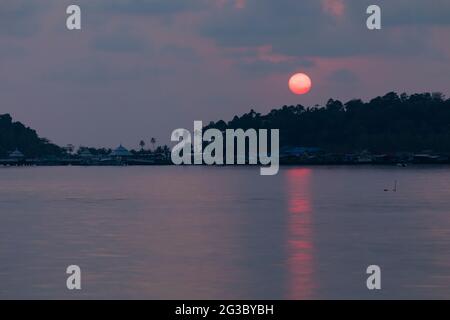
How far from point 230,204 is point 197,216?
24099 mm

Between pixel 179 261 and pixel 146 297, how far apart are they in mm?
12136

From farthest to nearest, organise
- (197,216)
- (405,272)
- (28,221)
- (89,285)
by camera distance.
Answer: (197,216), (28,221), (405,272), (89,285)

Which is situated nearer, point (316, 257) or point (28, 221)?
point (316, 257)

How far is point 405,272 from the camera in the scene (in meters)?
53.1

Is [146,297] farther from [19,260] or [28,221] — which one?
[28,221]

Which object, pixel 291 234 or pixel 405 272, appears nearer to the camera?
pixel 405 272
